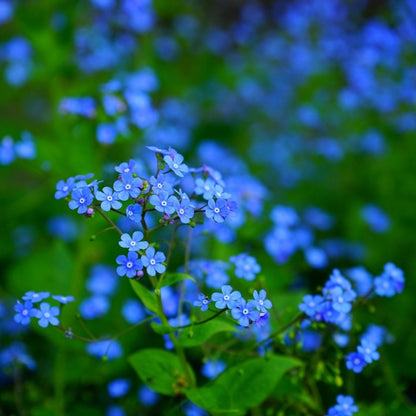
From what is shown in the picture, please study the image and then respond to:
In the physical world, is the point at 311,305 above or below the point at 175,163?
below

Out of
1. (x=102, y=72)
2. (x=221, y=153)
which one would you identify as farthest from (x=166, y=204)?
(x=102, y=72)

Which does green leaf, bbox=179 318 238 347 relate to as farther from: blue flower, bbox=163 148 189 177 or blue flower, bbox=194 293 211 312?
blue flower, bbox=163 148 189 177

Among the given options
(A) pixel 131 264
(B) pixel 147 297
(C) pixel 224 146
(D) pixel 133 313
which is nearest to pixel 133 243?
(A) pixel 131 264

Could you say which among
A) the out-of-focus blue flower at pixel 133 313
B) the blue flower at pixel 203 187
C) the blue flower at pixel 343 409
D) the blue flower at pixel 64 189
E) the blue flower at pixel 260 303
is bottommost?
the blue flower at pixel 343 409

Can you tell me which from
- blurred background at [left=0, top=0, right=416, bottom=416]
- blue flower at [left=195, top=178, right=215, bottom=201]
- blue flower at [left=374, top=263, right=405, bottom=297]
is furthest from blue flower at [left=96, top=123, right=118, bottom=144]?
blue flower at [left=374, top=263, right=405, bottom=297]

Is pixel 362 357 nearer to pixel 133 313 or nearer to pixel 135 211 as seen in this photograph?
pixel 135 211

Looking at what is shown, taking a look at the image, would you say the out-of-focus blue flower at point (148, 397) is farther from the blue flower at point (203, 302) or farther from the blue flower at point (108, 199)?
the blue flower at point (108, 199)

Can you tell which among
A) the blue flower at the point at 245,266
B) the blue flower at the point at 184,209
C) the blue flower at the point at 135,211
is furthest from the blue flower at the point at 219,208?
the blue flower at the point at 245,266

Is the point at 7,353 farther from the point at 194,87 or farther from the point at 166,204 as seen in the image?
the point at 194,87
